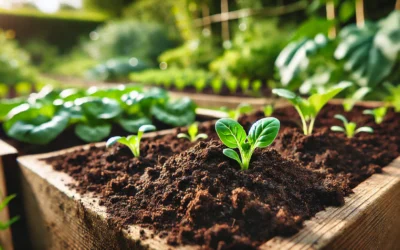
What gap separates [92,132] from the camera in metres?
2.14

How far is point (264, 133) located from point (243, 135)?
66 mm

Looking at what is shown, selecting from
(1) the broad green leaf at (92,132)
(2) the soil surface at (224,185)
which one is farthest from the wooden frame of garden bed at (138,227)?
(1) the broad green leaf at (92,132)

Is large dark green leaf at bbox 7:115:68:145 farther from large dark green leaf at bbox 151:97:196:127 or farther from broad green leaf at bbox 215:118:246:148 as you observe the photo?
broad green leaf at bbox 215:118:246:148

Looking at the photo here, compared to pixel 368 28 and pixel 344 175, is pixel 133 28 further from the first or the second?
pixel 344 175

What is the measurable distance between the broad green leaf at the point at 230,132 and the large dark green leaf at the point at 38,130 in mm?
1262

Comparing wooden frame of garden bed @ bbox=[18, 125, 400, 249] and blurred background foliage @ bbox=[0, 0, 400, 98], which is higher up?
blurred background foliage @ bbox=[0, 0, 400, 98]

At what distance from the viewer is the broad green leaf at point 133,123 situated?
2236mm

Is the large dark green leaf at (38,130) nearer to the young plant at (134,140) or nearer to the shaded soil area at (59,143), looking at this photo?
the shaded soil area at (59,143)

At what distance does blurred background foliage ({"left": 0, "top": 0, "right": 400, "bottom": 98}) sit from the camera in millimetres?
2947

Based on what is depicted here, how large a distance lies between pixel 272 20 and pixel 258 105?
326 centimetres

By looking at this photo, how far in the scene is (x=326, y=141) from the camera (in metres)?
1.57

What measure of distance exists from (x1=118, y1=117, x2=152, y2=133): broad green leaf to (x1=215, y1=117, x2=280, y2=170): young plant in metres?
1.22

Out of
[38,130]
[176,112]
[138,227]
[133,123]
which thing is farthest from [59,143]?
[138,227]

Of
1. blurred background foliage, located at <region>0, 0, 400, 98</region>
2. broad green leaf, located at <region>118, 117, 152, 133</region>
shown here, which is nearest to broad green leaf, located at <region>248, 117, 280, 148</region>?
broad green leaf, located at <region>118, 117, 152, 133</region>
